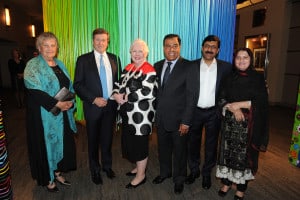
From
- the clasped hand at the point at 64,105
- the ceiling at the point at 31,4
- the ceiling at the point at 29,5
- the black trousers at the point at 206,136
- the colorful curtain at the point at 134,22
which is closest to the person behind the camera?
the clasped hand at the point at 64,105

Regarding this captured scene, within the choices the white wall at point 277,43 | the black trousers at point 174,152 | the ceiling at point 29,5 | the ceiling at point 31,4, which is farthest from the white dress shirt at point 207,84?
the ceiling at point 29,5

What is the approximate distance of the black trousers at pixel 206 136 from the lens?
102 inches

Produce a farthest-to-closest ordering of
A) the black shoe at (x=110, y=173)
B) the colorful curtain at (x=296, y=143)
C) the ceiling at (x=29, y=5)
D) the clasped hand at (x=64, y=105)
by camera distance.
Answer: the ceiling at (x=29, y=5), the colorful curtain at (x=296, y=143), the black shoe at (x=110, y=173), the clasped hand at (x=64, y=105)

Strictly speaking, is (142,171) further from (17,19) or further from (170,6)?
(17,19)

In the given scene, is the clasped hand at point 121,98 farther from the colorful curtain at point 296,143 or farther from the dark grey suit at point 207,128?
the colorful curtain at point 296,143

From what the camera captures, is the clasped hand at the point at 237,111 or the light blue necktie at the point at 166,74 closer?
the clasped hand at the point at 237,111

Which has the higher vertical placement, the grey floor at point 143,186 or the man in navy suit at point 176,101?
the man in navy suit at point 176,101

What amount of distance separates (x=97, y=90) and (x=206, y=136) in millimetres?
1353

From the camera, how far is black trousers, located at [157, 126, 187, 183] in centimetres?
248

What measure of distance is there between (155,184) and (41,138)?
54.7 inches

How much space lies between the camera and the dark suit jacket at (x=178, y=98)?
2320mm

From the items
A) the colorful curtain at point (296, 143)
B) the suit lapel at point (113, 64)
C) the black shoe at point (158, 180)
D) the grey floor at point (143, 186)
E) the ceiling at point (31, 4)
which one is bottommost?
the grey floor at point (143, 186)

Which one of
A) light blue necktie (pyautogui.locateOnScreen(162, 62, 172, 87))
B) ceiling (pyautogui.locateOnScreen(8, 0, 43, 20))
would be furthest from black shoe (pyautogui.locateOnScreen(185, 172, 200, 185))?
ceiling (pyautogui.locateOnScreen(8, 0, 43, 20))

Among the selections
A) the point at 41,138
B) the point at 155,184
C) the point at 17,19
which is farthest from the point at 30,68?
the point at 17,19
